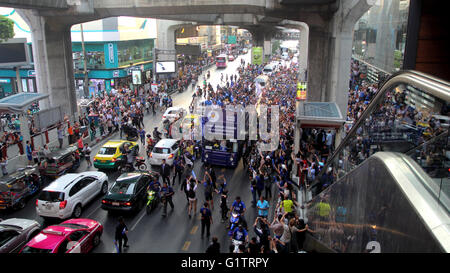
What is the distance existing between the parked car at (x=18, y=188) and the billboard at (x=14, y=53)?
24.8 metres

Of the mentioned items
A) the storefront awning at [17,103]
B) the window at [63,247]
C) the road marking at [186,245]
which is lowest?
the road marking at [186,245]

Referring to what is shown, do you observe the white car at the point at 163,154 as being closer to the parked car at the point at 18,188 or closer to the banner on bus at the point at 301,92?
the parked car at the point at 18,188

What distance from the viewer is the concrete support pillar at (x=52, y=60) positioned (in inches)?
1052

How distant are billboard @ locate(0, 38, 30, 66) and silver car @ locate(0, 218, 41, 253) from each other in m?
30.1

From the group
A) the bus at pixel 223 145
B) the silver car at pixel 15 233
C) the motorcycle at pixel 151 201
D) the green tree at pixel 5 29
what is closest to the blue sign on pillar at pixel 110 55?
the green tree at pixel 5 29

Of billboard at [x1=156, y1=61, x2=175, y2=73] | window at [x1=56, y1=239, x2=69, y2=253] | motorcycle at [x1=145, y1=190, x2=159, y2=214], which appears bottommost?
motorcycle at [x1=145, y1=190, x2=159, y2=214]

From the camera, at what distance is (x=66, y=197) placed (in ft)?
44.5

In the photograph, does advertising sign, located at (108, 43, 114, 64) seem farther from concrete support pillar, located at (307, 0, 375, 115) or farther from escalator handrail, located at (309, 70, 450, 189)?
escalator handrail, located at (309, 70, 450, 189)

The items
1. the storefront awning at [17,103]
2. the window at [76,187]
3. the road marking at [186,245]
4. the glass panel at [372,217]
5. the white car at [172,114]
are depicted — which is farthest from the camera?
the white car at [172,114]

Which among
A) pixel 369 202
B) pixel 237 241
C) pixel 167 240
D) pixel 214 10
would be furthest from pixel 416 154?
pixel 214 10

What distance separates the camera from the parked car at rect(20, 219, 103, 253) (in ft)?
32.8

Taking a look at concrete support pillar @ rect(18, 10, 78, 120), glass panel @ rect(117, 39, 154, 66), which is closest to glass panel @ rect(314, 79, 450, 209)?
concrete support pillar @ rect(18, 10, 78, 120)

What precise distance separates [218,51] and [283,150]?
82.7 meters

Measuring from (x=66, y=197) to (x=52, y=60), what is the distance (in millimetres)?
17398
